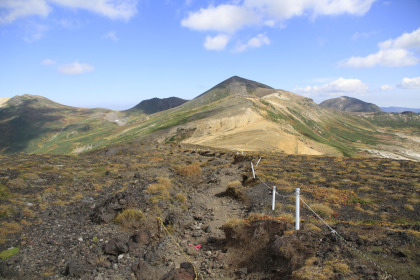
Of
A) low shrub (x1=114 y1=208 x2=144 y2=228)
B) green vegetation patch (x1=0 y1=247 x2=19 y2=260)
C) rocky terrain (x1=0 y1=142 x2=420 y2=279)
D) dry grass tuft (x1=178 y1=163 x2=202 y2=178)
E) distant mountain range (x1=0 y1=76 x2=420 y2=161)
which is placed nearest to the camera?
rocky terrain (x1=0 y1=142 x2=420 y2=279)

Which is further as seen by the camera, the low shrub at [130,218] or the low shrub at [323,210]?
the low shrub at [323,210]

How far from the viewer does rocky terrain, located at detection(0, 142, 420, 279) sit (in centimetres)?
764

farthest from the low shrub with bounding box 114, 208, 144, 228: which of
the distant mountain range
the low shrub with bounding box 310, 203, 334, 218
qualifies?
the distant mountain range

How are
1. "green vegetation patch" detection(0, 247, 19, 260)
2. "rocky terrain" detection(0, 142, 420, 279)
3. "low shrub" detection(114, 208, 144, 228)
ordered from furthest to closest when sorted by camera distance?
"low shrub" detection(114, 208, 144, 228)
"green vegetation patch" detection(0, 247, 19, 260)
"rocky terrain" detection(0, 142, 420, 279)

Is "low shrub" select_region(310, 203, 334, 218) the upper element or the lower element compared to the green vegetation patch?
lower

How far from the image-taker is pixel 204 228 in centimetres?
1286

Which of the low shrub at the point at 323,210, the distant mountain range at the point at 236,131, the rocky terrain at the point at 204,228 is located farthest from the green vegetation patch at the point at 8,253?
the distant mountain range at the point at 236,131

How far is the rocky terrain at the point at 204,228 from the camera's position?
764 cm

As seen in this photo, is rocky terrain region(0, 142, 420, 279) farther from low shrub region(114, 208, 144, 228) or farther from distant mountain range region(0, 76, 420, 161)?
distant mountain range region(0, 76, 420, 161)

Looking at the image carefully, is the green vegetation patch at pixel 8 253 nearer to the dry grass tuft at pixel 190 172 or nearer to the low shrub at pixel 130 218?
the low shrub at pixel 130 218

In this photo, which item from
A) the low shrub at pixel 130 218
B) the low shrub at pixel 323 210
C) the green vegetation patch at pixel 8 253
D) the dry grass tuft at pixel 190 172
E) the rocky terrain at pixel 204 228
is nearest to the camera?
the rocky terrain at pixel 204 228

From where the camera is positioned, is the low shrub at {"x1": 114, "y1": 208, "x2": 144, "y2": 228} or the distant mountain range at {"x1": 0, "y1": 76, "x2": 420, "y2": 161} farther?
the distant mountain range at {"x1": 0, "y1": 76, "x2": 420, "y2": 161}

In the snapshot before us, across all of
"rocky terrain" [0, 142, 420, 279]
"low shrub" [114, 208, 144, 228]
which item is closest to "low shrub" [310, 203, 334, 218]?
"rocky terrain" [0, 142, 420, 279]

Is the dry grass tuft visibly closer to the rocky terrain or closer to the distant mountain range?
the rocky terrain
